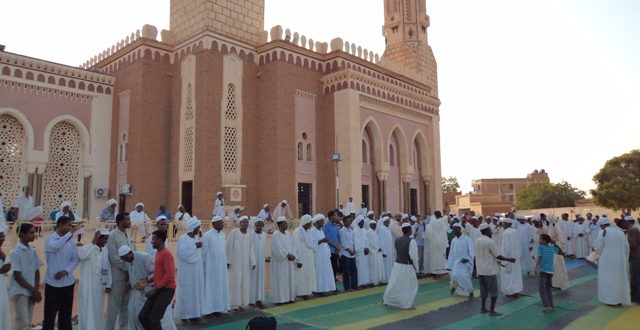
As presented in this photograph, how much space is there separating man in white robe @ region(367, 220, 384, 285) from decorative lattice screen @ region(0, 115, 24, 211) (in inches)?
463

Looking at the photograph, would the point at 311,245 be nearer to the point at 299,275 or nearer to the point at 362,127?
the point at 299,275

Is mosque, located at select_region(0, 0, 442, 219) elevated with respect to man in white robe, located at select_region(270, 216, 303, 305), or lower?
elevated

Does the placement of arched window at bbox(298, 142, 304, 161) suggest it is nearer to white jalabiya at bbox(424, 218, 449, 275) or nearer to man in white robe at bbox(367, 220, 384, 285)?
white jalabiya at bbox(424, 218, 449, 275)

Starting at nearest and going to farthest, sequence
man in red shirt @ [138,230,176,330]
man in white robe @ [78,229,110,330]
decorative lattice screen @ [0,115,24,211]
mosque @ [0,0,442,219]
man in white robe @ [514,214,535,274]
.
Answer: man in red shirt @ [138,230,176,330], man in white robe @ [78,229,110,330], man in white robe @ [514,214,535,274], decorative lattice screen @ [0,115,24,211], mosque @ [0,0,442,219]

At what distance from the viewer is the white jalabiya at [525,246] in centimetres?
1238

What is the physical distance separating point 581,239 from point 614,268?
908cm

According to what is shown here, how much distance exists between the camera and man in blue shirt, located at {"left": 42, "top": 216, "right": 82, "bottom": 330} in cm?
549

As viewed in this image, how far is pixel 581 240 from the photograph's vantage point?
16.5 m

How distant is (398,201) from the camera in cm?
2169

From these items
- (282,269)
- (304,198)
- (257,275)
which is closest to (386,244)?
(282,269)

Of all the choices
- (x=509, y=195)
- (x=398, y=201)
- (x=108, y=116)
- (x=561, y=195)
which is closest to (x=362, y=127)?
(x=398, y=201)

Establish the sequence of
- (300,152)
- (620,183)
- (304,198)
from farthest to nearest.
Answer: (620,183) < (304,198) < (300,152)

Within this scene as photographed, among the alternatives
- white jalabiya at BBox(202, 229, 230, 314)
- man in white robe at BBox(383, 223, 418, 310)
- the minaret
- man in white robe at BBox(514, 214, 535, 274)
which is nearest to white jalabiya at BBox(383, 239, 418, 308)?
man in white robe at BBox(383, 223, 418, 310)

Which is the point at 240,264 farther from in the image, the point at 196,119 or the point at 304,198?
the point at 304,198
